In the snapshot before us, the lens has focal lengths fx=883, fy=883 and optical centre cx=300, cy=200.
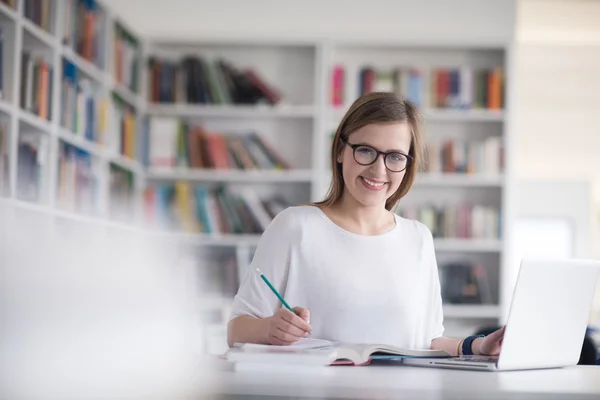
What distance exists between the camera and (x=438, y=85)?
16.9 feet

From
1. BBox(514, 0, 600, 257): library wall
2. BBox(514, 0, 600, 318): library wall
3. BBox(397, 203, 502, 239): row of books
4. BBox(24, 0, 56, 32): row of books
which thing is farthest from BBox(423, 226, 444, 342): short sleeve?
BBox(514, 0, 600, 318): library wall

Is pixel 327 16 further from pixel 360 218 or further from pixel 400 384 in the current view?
pixel 400 384

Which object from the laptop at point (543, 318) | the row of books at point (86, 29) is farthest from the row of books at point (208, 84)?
the laptop at point (543, 318)

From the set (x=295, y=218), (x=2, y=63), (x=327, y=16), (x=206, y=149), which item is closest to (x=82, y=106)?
(x=2, y=63)

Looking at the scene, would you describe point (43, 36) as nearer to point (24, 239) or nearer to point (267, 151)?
point (24, 239)

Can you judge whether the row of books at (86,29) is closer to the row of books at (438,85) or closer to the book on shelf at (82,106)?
the book on shelf at (82,106)

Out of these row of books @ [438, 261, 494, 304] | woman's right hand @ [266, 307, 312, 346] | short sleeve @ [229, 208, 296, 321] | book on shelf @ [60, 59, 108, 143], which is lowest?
row of books @ [438, 261, 494, 304]

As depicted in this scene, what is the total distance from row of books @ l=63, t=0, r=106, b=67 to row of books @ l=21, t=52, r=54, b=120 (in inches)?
10.4

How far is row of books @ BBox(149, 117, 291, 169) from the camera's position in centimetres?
510

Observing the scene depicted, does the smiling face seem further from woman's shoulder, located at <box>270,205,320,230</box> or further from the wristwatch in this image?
the wristwatch

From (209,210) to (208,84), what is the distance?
0.74m

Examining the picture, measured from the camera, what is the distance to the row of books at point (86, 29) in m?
4.07

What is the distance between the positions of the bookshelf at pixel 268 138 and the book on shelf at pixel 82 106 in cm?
28

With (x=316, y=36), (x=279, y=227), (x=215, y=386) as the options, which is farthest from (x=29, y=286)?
(x=316, y=36)
